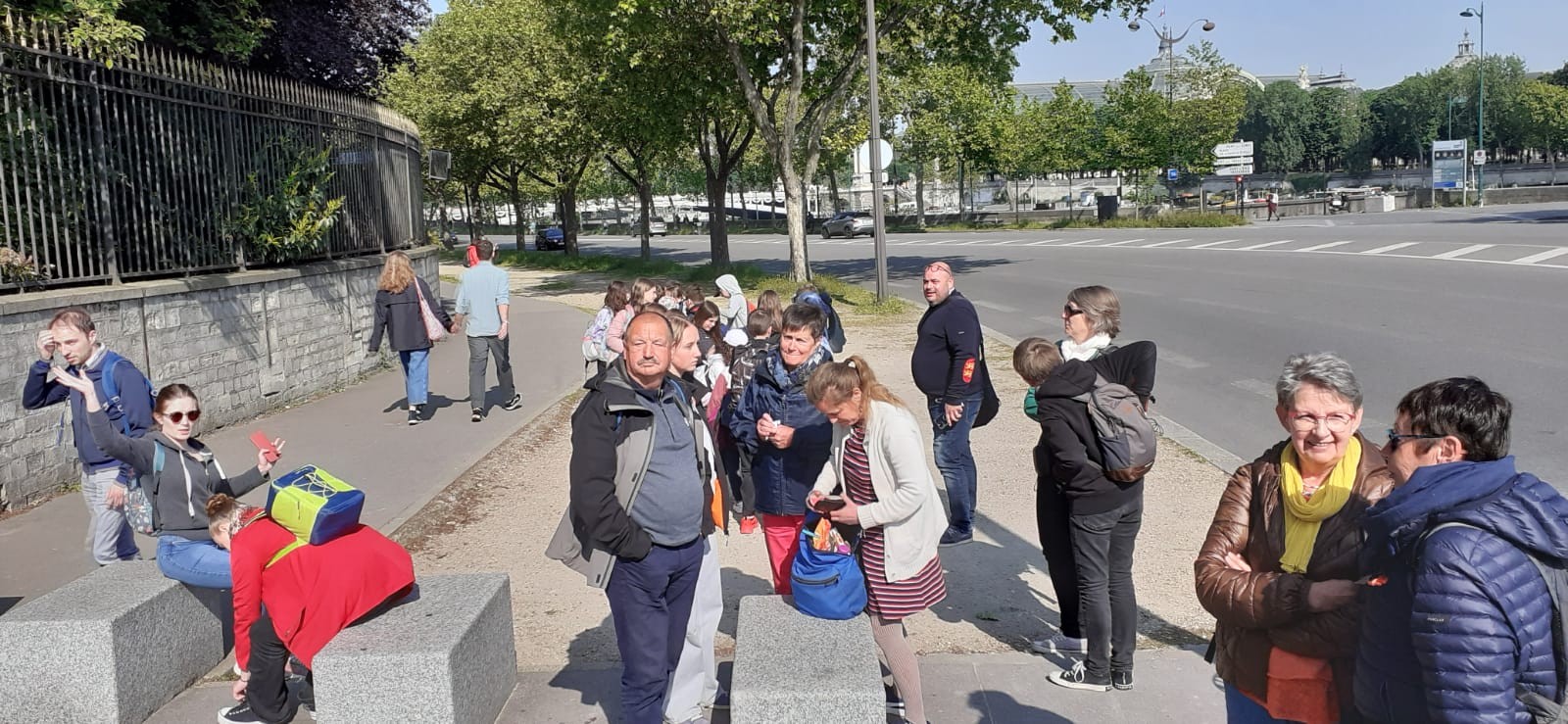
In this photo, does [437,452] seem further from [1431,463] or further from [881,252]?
[881,252]

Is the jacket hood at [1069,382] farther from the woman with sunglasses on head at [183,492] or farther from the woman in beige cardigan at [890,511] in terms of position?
the woman with sunglasses on head at [183,492]

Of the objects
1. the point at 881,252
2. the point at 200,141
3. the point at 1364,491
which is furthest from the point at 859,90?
the point at 1364,491

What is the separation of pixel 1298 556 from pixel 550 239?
169 feet

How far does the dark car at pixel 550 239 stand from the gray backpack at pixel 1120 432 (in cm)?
4956

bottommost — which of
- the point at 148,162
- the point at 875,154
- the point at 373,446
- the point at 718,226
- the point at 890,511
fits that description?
the point at 373,446

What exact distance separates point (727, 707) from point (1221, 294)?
51.4 feet

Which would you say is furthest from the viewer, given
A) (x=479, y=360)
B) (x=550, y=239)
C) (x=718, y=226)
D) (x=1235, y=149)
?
(x=1235, y=149)

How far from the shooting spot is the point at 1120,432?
4219mm

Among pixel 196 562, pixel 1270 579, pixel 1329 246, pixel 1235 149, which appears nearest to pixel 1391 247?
pixel 1329 246

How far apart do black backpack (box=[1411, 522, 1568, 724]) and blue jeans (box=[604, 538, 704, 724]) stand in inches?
93.7

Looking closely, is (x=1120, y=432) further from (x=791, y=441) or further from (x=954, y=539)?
(x=954, y=539)

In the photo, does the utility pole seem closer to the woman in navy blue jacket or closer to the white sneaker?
the woman in navy blue jacket

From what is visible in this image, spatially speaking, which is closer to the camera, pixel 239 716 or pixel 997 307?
pixel 239 716

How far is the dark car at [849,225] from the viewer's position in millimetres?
53781
